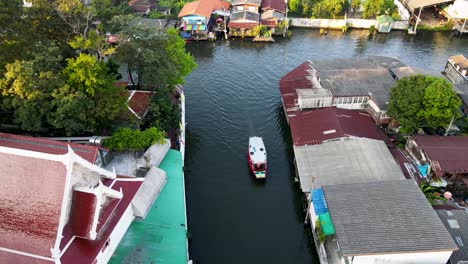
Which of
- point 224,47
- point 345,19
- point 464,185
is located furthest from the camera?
Result: point 345,19

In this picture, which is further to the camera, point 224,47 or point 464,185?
point 224,47

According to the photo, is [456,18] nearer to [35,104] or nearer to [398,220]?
[398,220]

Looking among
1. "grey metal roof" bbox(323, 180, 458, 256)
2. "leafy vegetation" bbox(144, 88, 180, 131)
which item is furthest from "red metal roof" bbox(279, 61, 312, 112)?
"grey metal roof" bbox(323, 180, 458, 256)

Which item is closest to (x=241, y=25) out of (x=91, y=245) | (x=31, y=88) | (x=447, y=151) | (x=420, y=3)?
(x=420, y=3)

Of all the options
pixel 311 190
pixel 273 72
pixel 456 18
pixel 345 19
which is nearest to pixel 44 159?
pixel 311 190

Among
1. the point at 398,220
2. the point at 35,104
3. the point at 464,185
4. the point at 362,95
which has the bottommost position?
the point at 464,185

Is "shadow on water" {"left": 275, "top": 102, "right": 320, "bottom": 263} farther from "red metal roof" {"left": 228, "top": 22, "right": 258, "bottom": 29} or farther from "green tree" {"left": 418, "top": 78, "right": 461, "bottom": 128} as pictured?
"red metal roof" {"left": 228, "top": 22, "right": 258, "bottom": 29}

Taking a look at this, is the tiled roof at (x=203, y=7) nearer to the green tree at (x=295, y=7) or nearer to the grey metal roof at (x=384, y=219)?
the green tree at (x=295, y=7)
